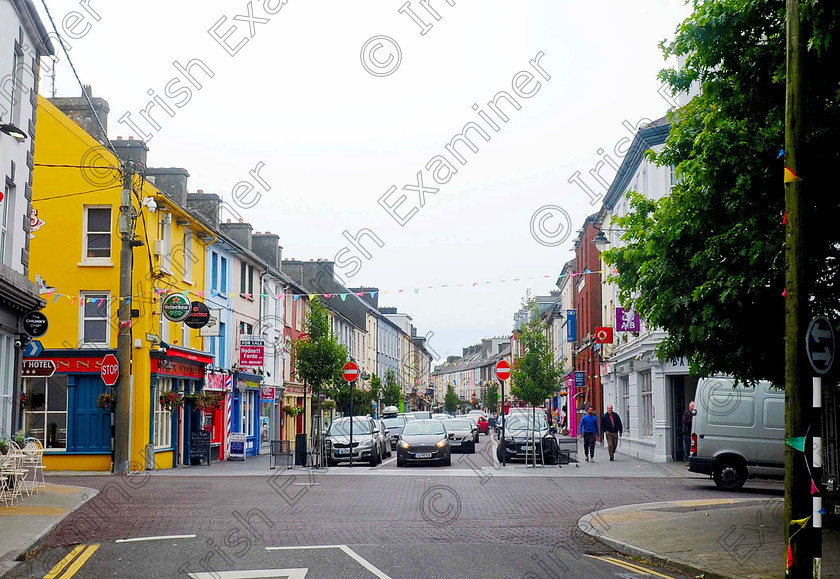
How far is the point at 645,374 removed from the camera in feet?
107

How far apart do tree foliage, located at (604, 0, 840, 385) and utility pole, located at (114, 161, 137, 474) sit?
17.2m

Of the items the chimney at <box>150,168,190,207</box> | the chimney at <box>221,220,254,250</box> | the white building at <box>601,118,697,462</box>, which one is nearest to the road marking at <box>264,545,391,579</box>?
the white building at <box>601,118,697,462</box>

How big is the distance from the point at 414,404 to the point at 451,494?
94.9 meters

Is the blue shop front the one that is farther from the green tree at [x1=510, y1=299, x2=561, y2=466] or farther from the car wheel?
the car wheel

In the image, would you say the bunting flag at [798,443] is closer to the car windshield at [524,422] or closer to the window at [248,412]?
the car windshield at [524,422]

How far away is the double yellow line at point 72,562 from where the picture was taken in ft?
30.9

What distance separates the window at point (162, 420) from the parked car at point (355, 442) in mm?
5217

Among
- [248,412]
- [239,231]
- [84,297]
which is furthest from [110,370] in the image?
[239,231]

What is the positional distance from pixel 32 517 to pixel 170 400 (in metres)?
14.6

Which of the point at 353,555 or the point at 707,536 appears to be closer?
the point at 353,555

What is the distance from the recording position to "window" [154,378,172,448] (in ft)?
92.9

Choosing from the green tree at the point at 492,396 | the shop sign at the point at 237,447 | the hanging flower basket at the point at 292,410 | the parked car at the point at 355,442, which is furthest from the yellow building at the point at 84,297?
the green tree at the point at 492,396

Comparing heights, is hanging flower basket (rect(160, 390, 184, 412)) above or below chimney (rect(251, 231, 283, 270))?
below

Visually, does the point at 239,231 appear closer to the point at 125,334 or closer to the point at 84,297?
the point at 84,297
